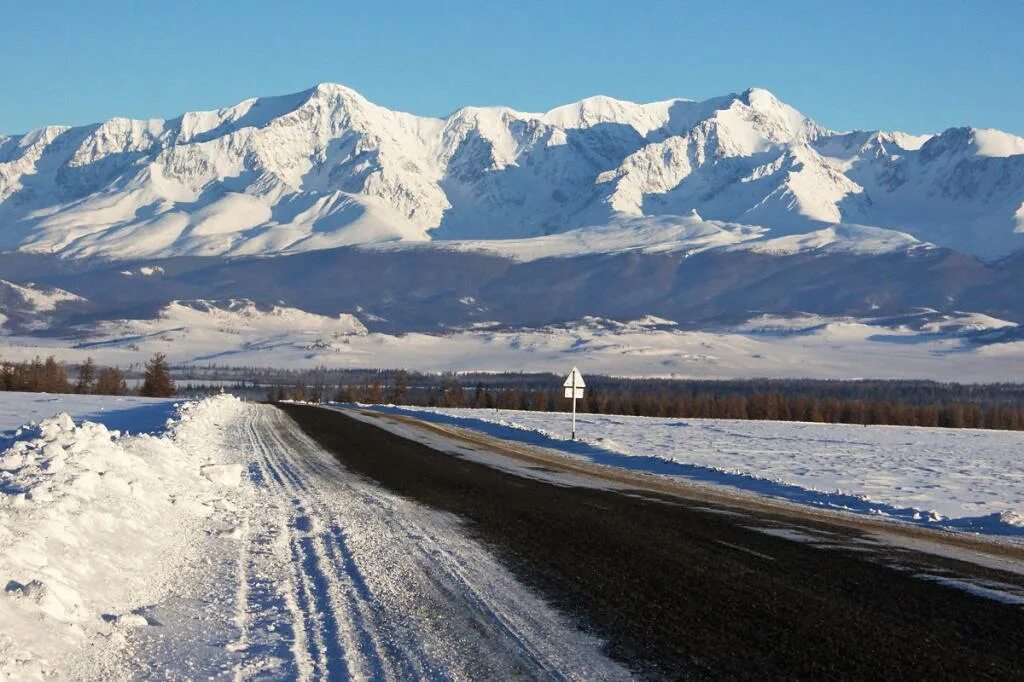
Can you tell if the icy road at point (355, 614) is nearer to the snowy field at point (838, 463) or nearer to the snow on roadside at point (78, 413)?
the snowy field at point (838, 463)

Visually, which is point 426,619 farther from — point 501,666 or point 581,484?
point 581,484

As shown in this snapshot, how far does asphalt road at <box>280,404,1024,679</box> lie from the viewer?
9148 mm

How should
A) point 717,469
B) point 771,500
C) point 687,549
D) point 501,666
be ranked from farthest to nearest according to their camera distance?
point 717,469 → point 771,500 → point 687,549 → point 501,666

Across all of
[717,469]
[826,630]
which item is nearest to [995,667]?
[826,630]

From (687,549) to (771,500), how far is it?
881cm

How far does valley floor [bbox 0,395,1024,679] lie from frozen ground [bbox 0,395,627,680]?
0.03m

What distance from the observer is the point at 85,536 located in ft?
41.0

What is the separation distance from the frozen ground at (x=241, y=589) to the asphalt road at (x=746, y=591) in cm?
61

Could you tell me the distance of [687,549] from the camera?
1438cm

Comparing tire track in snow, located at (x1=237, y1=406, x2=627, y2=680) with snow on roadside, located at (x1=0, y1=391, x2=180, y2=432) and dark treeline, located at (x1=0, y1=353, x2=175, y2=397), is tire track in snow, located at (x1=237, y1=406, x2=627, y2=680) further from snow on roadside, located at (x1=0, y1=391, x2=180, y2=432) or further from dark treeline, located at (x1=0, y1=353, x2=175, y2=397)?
dark treeline, located at (x1=0, y1=353, x2=175, y2=397)

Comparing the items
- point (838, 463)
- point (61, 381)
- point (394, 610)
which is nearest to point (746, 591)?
point (394, 610)

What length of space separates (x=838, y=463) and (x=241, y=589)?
2885 centimetres

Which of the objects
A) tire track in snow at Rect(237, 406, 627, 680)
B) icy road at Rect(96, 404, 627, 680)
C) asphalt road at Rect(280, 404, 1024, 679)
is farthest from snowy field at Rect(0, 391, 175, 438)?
asphalt road at Rect(280, 404, 1024, 679)

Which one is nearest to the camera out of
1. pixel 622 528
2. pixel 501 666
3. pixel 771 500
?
pixel 501 666
